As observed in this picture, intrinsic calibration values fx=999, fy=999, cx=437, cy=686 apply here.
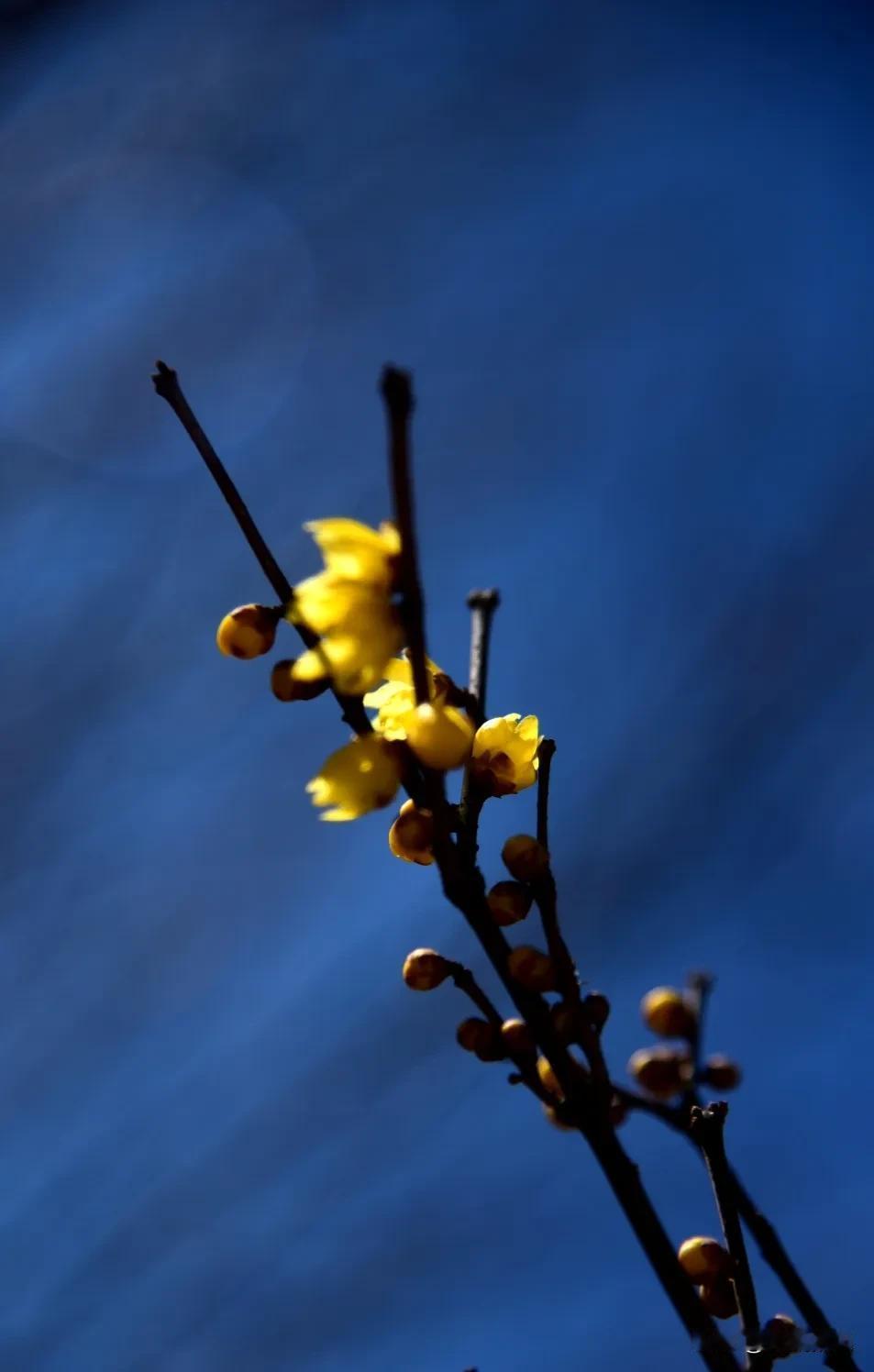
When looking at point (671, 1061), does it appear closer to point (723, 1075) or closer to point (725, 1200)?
point (723, 1075)

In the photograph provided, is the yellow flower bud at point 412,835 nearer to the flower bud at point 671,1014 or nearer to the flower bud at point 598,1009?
the flower bud at point 598,1009

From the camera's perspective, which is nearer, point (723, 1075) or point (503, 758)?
point (503, 758)

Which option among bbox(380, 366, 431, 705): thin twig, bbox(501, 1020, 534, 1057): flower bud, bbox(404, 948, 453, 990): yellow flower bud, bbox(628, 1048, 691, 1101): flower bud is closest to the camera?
bbox(380, 366, 431, 705): thin twig

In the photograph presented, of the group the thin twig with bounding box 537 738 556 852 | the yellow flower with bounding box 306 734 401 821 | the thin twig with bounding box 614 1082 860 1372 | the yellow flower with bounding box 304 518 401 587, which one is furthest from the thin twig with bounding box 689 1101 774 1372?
the yellow flower with bounding box 304 518 401 587

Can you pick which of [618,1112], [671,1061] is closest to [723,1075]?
[671,1061]

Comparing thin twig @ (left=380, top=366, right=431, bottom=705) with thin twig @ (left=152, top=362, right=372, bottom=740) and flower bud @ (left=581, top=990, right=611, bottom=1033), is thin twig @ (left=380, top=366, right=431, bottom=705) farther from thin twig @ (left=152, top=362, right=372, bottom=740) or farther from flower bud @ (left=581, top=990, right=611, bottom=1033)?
flower bud @ (left=581, top=990, right=611, bottom=1033)

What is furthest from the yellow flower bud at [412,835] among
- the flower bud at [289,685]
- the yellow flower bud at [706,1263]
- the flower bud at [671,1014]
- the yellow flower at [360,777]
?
the flower bud at [671,1014]

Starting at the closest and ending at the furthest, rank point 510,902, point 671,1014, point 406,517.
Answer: point 406,517 < point 510,902 < point 671,1014
